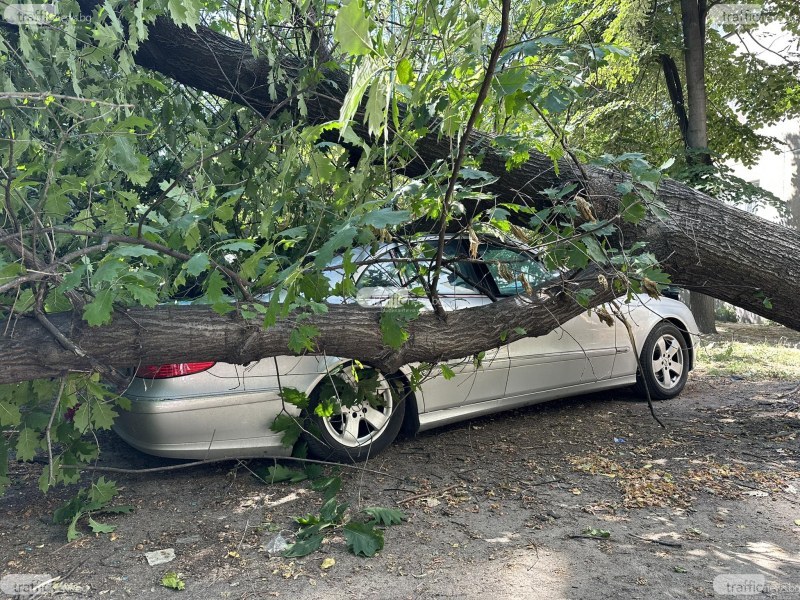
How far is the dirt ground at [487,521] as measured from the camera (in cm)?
322

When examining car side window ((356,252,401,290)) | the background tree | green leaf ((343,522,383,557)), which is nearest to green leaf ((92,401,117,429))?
the background tree

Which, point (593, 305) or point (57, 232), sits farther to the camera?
point (593, 305)

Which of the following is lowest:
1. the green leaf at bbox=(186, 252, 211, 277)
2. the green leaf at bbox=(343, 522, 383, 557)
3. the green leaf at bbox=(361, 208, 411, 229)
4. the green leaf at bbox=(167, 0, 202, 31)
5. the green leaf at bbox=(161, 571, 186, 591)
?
the green leaf at bbox=(161, 571, 186, 591)

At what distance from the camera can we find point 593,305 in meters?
4.79

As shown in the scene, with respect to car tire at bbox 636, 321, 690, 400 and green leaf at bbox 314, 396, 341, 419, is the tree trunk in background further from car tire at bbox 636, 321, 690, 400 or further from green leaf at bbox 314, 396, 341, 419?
green leaf at bbox 314, 396, 341, 419

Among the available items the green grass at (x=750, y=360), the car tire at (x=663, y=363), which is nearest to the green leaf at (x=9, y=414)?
the car tire at (x=663, y=363)

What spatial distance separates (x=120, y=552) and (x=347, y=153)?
8.39 feet

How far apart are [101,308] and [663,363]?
551cm

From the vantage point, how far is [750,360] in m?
9.41

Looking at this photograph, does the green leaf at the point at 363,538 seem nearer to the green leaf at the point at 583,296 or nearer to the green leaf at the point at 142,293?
the green leaf at the point at 142,293

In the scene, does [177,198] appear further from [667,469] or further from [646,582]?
[667,469]

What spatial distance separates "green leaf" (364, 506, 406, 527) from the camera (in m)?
3.88

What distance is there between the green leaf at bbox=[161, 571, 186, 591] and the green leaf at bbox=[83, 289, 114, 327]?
1232 mm

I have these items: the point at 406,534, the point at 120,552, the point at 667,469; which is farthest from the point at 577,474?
the point at 120,552
